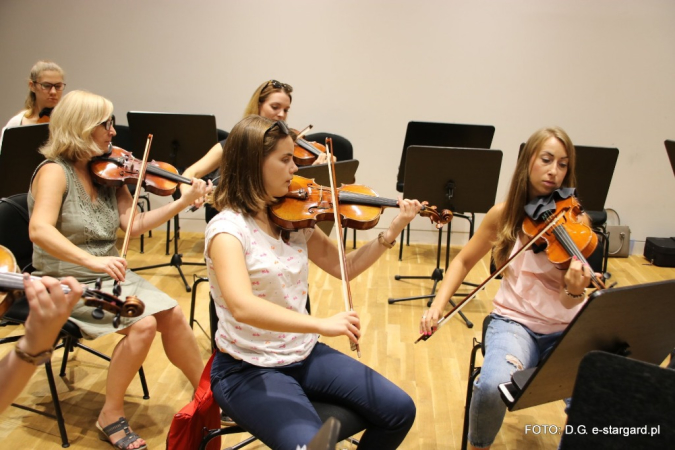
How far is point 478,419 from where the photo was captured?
6.40 ft

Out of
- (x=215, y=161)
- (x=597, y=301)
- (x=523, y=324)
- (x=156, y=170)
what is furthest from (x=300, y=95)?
(x=597, y=301)

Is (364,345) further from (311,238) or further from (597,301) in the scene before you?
(597,301)

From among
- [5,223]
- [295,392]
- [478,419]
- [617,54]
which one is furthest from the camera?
[617,54]

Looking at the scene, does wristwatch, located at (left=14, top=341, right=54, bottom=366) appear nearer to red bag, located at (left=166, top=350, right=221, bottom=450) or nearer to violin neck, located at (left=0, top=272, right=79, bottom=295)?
violin neck, located at (left=0, top=272, right=79, bottom=295)

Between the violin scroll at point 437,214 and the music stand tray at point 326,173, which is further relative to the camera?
the music stand tray at point 326,173

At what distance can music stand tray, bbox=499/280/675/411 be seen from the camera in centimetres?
149

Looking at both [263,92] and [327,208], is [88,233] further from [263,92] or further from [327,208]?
[263,92]

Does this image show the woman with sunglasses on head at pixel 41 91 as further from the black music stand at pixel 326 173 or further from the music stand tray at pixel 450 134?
the music stand tray at pixel 450 134

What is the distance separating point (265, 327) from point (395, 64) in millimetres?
3458

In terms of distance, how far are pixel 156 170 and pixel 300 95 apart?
215 cm

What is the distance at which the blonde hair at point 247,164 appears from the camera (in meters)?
1.80

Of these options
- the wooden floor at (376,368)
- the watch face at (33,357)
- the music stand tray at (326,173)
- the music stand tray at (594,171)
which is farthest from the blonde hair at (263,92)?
the watch face at (33,357)

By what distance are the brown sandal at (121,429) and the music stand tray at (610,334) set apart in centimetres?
141

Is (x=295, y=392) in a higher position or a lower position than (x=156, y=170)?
lower
